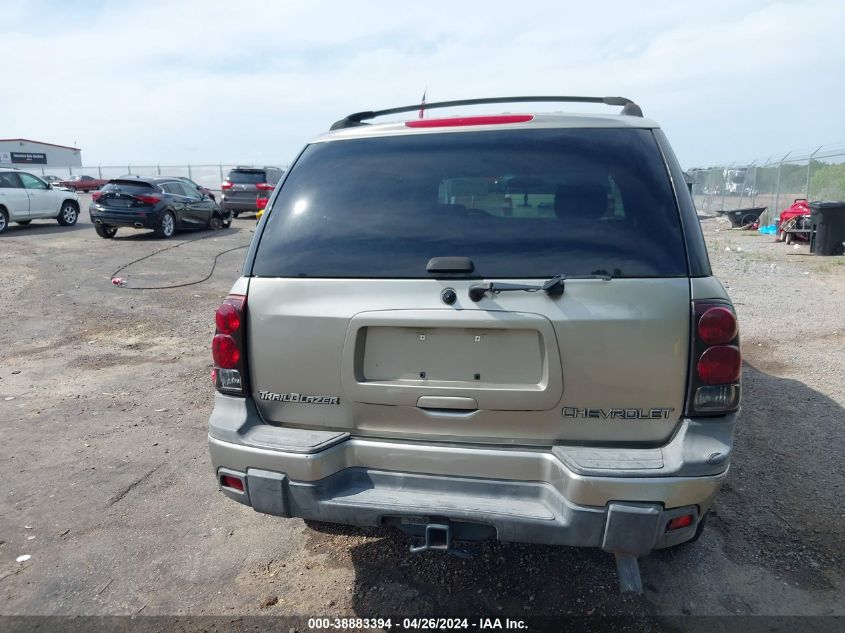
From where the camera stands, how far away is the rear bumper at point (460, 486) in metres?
2.37

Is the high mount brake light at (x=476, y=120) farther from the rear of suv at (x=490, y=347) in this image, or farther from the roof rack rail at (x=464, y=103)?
the roof rack rail at (x=464, y=103)

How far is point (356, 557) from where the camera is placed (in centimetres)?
338

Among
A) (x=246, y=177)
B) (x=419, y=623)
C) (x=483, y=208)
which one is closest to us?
(x=483, y=208)

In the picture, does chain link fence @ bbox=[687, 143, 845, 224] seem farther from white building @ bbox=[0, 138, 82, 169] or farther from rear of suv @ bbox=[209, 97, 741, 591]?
white building @ bbox=[0, 138, 82, 169]

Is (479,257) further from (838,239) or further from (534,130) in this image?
(838,239)

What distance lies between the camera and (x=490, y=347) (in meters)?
2.54

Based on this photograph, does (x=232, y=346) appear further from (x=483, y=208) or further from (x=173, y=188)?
(x=173, y=188)

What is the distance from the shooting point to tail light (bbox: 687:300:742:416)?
243 cm

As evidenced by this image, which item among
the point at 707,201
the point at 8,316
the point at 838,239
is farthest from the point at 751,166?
the point at 8,316

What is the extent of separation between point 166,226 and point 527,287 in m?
16.6

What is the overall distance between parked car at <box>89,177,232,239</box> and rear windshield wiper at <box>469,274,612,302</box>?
52.5ft

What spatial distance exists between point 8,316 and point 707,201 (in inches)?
1239

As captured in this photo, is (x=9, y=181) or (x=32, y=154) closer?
(x=9, y=181)

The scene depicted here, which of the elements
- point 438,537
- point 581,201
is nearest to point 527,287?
point 581,201
